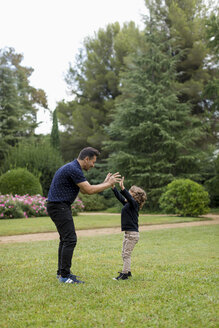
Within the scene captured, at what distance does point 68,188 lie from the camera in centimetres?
469

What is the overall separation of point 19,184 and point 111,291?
1444cm

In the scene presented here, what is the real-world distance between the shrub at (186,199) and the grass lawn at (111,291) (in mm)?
9283

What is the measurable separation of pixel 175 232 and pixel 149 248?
3242mm

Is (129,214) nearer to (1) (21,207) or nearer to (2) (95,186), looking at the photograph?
(2) (95,186)

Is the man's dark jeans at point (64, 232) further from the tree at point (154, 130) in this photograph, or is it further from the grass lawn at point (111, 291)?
the tree at point (154, 130)

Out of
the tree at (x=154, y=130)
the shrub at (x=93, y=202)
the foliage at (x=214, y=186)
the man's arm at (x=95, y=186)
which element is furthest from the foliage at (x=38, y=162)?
the man's arm at (x=95, y=186)

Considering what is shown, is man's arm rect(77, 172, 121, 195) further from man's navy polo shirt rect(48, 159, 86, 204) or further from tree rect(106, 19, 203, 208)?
tree rect(106, 19, 203, 208)

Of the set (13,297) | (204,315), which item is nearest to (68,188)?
(13,297)

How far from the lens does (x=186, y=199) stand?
54.6 feet

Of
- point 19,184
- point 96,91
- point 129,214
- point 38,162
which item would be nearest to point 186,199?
point 19,184

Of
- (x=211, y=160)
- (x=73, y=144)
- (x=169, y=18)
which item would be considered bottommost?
(x=211, y=160)

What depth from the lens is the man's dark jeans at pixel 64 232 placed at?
456cm

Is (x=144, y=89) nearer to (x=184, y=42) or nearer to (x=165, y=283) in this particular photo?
(x=184, y=42)

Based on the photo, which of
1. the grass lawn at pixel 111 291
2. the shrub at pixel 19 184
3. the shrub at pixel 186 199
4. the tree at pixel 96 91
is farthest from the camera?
the tree at pixel 96 91
